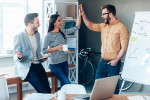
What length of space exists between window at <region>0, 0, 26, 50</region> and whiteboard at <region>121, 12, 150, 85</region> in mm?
2536

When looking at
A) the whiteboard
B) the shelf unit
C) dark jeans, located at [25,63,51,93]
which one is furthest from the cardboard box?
dark jeans, located at [25,63,51,93]

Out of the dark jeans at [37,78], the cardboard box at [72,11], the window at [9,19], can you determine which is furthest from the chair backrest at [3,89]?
the cardboard box at [72,11]

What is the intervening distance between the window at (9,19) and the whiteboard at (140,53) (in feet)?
8.32

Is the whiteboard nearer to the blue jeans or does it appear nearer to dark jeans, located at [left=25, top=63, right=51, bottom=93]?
the blue jeans

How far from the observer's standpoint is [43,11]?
5.44m

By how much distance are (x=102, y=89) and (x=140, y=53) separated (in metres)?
1.75

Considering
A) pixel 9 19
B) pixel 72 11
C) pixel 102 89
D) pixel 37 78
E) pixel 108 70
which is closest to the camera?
pixel 102 89

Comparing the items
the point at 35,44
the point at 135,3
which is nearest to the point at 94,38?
the point at 135,3

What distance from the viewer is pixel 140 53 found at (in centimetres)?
391

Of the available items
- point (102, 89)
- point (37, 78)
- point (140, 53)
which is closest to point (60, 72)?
point (37, 78)

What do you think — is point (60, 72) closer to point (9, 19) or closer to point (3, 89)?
point (3, 89)

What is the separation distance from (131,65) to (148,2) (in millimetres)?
1405

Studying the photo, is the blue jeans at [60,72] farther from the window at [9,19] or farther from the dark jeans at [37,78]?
the window at [9,19]

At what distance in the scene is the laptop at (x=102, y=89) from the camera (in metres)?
2.28
